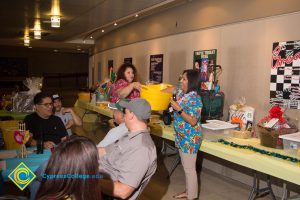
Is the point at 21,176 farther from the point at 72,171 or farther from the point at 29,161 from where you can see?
the point at 29,161

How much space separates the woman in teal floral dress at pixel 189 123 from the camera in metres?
3.15

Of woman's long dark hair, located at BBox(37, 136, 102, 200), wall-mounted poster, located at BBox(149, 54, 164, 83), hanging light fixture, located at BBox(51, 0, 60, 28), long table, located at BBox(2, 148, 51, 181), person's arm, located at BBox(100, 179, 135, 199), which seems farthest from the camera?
wall-mounted poster, located at BBox(149, 54, 164, 83)

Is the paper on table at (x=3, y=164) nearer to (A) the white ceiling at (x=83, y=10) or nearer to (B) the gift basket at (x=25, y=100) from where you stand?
(B) the gift basket at (x=25, y=100)

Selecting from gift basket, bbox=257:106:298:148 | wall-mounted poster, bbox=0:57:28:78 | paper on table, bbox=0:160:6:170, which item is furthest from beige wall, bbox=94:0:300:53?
wall-mounted poster, bbox=0:57:28:78

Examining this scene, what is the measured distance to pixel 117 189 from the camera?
5.88 feet

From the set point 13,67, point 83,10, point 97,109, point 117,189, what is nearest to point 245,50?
point 117,189

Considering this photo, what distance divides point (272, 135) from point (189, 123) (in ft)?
2.65

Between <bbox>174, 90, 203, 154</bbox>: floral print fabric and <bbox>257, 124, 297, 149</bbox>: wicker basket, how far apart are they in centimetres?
63

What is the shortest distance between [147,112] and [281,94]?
2039 mm

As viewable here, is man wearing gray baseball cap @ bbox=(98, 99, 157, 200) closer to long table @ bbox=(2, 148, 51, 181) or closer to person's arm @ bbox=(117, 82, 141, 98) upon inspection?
long table @ bbox=(2, 148, 51, 181)

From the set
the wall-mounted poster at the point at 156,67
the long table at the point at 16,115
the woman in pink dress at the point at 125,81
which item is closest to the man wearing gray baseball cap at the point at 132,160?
the woman in pink dress at the point at 125,81

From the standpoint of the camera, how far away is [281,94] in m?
3.42

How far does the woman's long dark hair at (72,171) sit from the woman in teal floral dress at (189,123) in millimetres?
1939

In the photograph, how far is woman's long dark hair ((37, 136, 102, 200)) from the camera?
119 centimetres
